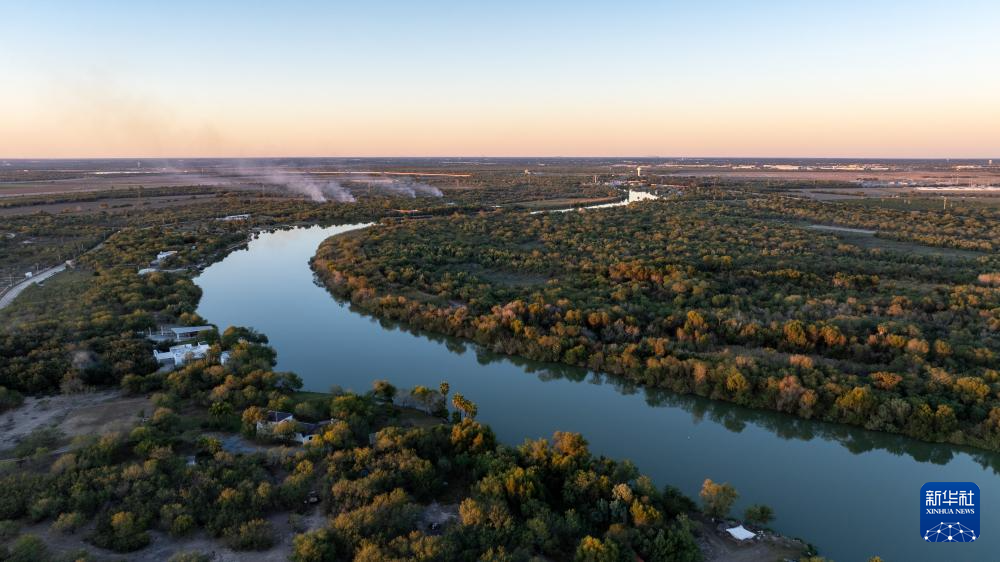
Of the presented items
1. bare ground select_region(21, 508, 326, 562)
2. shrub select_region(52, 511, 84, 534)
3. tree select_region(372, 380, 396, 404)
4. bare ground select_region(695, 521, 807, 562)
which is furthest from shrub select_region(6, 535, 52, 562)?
bare ground select_region(695, 521, 807, 562)

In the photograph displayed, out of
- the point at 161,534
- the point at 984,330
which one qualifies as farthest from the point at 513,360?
the point at 984,330

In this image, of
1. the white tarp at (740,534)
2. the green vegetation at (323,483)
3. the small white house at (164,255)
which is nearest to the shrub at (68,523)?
the green vegetation at (323,483)

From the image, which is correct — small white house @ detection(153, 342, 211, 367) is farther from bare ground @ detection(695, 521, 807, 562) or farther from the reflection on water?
bare ground @ detection(695, 521, 807, 562)

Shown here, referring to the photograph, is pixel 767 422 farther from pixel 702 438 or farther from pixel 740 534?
pixel 740 534

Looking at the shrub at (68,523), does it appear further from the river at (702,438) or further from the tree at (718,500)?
the tree at (718,500)

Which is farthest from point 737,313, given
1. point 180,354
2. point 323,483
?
point 180,354

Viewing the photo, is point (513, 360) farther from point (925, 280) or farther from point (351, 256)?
point (925, 280)
